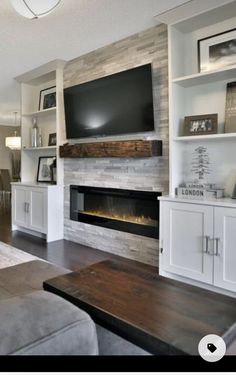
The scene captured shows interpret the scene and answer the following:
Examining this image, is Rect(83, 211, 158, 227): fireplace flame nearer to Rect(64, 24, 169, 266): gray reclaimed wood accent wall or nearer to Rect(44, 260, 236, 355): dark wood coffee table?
Rect(64, 24, 169, 266): gray reclaimed wood accent wall

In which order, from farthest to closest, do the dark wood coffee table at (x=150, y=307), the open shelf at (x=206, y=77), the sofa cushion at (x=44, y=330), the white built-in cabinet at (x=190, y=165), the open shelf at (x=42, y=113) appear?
the open shelf at (x=42, y=113)
the open shelf at (x=206, y=77)
the white built-in cabinet at (x=190, y=165)
the dark wood coffee table at (x=150, y=307)
the sofa cushion at (x=44, y=330)

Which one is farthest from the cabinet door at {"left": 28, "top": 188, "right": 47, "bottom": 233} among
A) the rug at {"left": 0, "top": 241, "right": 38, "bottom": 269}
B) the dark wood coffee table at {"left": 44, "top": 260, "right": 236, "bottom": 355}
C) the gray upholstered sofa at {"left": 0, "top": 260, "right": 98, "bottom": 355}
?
the gray upholstered sofa at {"left": 0, "top": 260, "right": 98, "bottom": 355}

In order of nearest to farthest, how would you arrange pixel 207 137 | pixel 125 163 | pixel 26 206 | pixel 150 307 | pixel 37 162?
pixel 150 307, pixel 207 137, pixel 125 163, pixel 26 206, pixel 37 162

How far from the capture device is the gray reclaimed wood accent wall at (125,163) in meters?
2.95

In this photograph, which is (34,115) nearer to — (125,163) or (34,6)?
(125,163)

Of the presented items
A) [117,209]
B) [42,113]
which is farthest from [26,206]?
[117,209]

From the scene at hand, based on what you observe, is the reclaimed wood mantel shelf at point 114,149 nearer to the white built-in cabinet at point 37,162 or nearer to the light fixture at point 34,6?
the white built-in cabinet at point 37,162

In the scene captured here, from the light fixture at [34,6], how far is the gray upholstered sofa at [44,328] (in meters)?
2.05

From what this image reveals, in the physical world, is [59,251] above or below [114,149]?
below

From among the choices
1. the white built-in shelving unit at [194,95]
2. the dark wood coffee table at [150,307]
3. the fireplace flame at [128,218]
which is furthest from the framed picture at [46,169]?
the dark wood coffee table at [150,307]

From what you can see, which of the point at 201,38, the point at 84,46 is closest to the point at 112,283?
the point at 201,38

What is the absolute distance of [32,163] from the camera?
4.93m

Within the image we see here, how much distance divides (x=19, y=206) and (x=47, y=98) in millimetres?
1675

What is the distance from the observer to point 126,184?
10.9 ft
